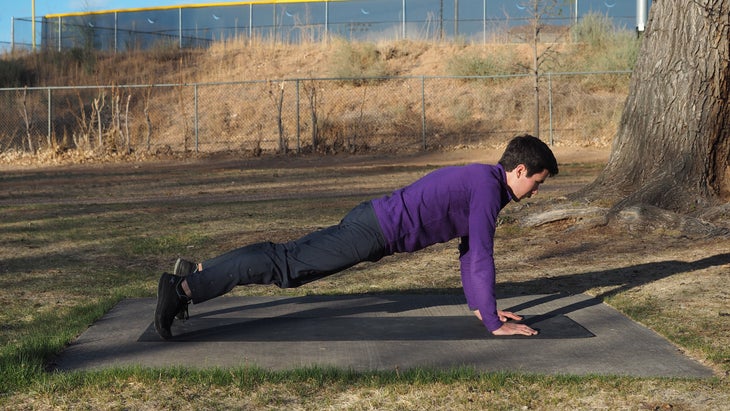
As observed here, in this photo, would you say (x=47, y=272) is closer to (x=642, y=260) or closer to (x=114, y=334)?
(x=114, y=334)

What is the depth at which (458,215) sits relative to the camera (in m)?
5.43

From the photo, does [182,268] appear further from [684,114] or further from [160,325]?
[684,114]

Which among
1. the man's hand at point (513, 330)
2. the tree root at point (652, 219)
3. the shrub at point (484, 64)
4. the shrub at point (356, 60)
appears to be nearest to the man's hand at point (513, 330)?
the man's hand at point (513, 330)

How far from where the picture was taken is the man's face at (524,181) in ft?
17.6

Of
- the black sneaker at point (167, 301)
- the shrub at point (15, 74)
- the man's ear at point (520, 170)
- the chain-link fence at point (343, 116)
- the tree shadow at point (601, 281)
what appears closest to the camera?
the black sneaker at point (167, 301)

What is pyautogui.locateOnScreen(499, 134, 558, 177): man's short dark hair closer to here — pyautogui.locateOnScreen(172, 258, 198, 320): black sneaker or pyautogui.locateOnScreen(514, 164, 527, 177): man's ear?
pyautogui.locateOnScreen(514, 164, 527, 177): man's ear

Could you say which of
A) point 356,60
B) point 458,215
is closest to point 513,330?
point 458,215

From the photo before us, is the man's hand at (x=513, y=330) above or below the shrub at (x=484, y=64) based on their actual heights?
below

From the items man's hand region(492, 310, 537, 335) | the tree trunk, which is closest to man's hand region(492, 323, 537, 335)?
man's hand region(492, 310, 537, 335)

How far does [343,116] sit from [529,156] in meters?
25.9

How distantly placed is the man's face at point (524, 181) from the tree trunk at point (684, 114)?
4715mm

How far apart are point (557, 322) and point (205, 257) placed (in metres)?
4.13

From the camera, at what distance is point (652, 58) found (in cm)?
1027

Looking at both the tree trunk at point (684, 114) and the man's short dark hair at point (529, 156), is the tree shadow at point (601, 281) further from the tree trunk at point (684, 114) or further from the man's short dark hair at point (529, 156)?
the tree trunk at point (684, 114)
